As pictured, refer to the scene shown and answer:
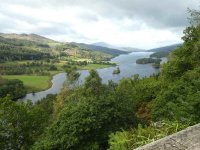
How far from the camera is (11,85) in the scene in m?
150

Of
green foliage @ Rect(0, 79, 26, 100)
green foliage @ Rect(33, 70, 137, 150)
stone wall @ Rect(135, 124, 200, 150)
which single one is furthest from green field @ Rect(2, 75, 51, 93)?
stone wall @ Rect(135, 124, 200, 150)

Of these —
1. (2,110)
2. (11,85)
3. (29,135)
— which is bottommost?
(11,85)

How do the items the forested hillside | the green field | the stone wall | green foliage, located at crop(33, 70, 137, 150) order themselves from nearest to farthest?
the stone wall, the forested hillside, green foliage, located at crop(33, 70, 137, 150), the green field

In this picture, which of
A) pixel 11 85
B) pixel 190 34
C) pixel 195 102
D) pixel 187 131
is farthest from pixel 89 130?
pixel 11 85

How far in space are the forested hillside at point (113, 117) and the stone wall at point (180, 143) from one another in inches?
63.0

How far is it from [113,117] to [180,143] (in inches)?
778

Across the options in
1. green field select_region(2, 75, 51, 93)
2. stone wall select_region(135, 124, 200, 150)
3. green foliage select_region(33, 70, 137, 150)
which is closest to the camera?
stone wall select_region(135, 124, 200, 150)

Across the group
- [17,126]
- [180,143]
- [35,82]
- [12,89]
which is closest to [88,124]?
[17,126]

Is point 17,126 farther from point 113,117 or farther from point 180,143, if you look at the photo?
point 180,143

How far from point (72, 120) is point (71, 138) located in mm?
1751

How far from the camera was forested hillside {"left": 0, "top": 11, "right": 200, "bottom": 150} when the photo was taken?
1052 centimetres

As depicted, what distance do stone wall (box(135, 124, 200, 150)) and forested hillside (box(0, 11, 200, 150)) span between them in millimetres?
1601

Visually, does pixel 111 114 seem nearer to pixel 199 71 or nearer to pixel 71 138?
pixel 71 138

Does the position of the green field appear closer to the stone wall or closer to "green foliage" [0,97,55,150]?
"green foliage" [0,97,55,150]
